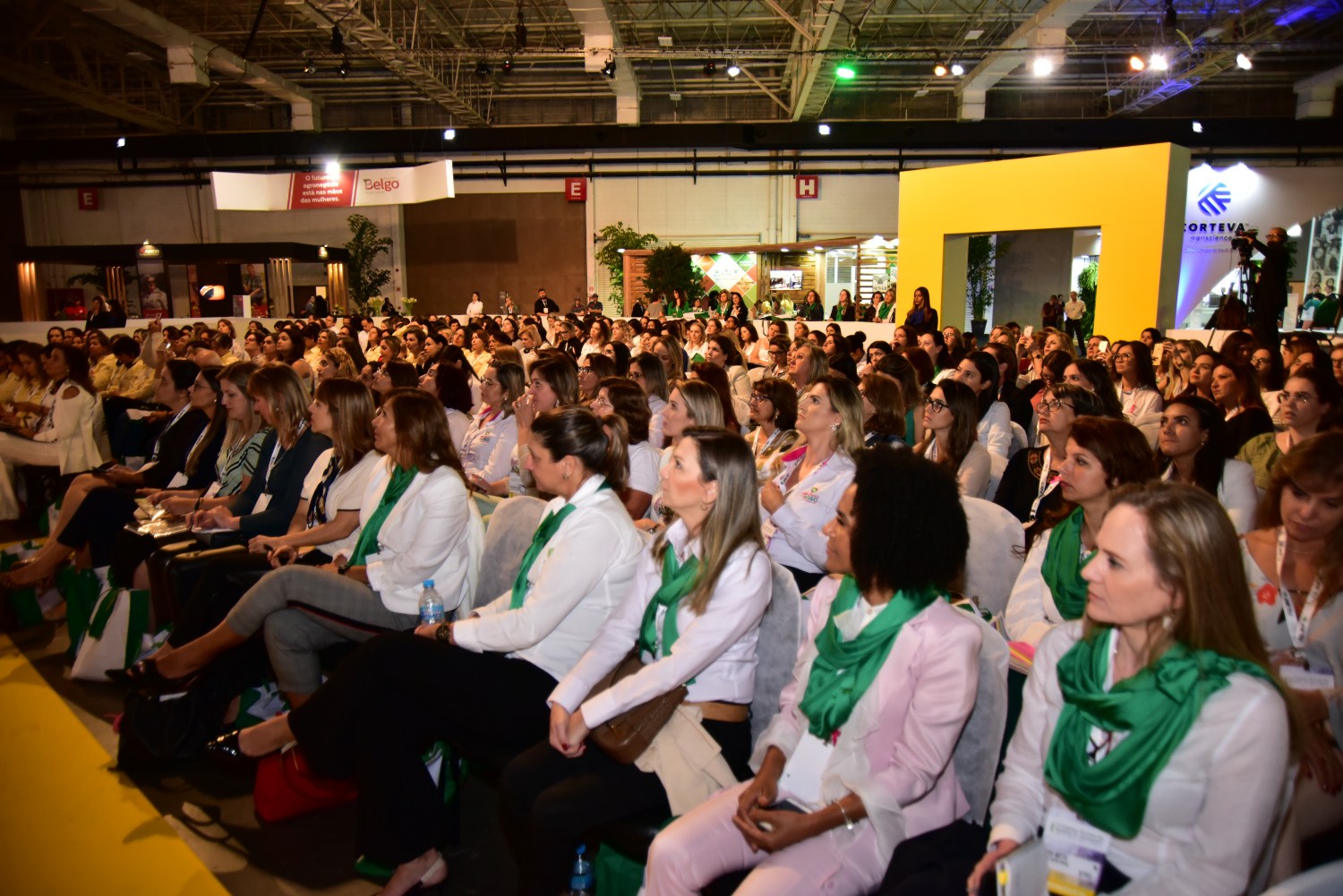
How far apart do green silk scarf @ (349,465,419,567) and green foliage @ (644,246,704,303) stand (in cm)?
1515

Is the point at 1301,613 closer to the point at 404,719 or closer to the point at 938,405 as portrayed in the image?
the point at 938,405

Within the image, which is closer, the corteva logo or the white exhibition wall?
the corteva logo

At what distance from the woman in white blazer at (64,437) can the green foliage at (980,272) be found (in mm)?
14214

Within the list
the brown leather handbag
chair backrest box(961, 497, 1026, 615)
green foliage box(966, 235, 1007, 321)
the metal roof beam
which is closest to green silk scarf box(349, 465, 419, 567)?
the brown leather handbag

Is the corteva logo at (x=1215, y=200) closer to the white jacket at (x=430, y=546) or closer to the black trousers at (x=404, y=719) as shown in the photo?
the white jacket at (x=430, y=546)

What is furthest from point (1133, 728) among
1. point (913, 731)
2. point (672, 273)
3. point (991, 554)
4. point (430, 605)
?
point (672, 273)

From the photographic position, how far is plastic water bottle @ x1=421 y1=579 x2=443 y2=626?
284 centimetres

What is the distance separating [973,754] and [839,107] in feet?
65.6

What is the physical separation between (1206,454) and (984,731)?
1.86 meters

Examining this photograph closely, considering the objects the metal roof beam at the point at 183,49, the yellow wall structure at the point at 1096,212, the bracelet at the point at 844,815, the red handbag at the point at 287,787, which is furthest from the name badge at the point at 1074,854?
the metal roof beam at the point at 183,49

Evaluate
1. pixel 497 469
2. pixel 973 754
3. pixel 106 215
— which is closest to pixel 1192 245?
pixel 497 469

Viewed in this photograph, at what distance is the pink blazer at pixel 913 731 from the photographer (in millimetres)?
1742

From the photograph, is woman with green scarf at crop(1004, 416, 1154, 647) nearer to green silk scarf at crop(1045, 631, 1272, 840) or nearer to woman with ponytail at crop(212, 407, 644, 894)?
green silk scarf at crop(1045, 631, 1272, 840)

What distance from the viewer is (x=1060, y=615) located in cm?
246
